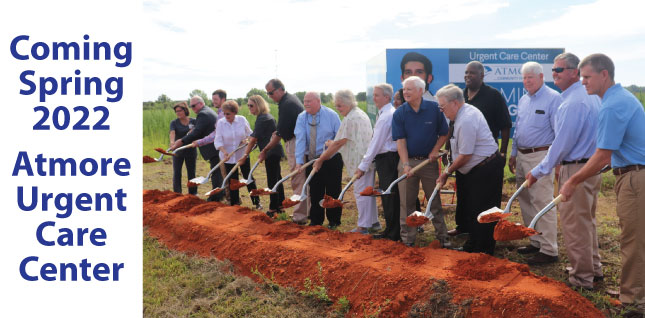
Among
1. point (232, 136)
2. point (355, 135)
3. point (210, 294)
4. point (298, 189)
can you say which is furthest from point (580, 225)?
point (232, 136)

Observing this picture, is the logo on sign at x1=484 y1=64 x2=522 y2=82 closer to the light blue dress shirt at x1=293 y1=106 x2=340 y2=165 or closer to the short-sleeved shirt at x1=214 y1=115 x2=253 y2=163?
the light blue dress shirt at x1=293 y1=106 x2=340 y2=165

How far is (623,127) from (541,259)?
1.81 meters

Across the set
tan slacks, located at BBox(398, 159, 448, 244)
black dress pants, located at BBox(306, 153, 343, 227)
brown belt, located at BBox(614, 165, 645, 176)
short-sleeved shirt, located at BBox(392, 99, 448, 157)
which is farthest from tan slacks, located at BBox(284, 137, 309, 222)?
brown belt, located at BBox(614, 165, 645, 176)

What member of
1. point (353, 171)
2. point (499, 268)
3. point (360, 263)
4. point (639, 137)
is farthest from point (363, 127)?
point (639, 137)

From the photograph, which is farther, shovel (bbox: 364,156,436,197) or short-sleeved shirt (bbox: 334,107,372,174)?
short-sleeved shirt (bbox: 334,107,372,174)

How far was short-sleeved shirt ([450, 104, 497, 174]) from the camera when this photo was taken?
13.7 ft

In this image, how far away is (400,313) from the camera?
3.32 m

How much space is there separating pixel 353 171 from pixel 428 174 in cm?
105

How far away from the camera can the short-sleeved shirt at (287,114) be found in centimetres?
630

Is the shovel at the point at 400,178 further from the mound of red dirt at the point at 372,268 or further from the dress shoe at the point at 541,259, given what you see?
the dress shoe at the point at 541,259

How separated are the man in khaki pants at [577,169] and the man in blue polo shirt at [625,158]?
396mm

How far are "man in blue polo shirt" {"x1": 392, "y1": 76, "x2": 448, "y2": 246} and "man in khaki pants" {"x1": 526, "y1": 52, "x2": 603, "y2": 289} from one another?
110cm

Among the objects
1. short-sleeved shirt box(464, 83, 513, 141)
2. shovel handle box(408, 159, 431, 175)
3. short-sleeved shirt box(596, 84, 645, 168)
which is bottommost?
shovel handle box(408, 159, 431, 175)

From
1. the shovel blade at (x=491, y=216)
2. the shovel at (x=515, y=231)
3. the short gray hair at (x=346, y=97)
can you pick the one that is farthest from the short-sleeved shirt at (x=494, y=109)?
the shovel at (x=515, y=231)
